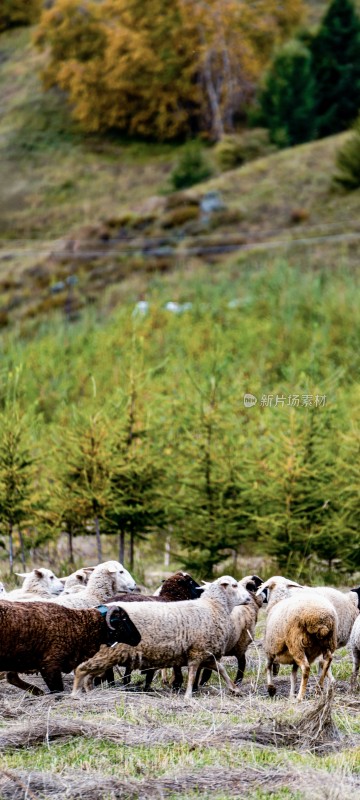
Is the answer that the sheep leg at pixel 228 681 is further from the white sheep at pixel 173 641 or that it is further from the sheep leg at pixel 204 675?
the sheep leg at pixel 204 675

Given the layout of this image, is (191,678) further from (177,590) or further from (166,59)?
(166,59)

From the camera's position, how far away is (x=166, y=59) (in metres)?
89.0

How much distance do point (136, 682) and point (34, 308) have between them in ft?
162

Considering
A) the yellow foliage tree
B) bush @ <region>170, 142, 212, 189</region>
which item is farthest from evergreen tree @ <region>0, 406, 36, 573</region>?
the yellow foliage tree

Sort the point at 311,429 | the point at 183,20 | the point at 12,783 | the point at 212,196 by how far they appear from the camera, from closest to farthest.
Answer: the point at 12,783 < the point at 311,429 < the point at 212,196 < the point at 183,20

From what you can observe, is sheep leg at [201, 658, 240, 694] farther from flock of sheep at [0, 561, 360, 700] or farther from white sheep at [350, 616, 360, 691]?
white sheep at [350, 616, 360, 691]

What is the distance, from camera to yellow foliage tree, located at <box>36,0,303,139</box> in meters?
87.9

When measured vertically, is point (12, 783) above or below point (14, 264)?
above

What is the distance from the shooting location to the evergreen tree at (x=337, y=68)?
79812 millimetres

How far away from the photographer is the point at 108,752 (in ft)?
27.2

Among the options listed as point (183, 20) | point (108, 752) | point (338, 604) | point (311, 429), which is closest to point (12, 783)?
point (108, 752)

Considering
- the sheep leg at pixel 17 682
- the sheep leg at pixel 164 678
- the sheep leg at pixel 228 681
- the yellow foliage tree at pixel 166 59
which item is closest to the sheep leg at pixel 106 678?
the sheep leg at pixel 164 678

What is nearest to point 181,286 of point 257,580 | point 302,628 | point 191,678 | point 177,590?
point 257,580

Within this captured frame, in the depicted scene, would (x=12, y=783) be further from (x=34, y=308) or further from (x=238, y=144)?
(x=238, y=144)
